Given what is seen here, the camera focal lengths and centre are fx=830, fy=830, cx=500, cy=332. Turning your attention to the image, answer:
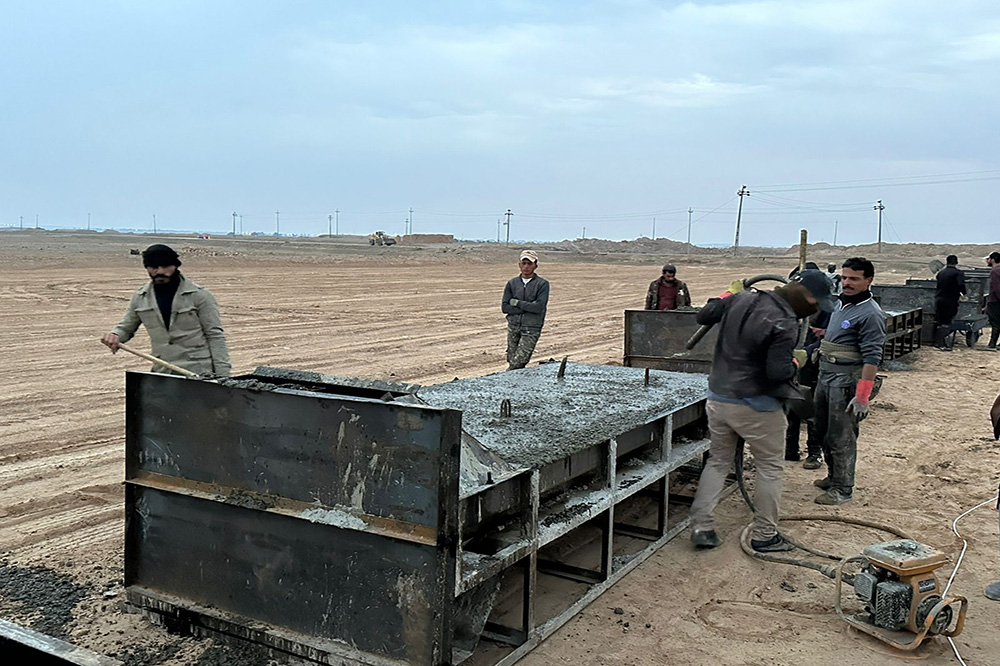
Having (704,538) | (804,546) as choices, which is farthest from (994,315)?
Answer: (704,538)

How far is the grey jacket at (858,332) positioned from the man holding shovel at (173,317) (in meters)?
4.38

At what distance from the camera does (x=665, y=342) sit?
827cm

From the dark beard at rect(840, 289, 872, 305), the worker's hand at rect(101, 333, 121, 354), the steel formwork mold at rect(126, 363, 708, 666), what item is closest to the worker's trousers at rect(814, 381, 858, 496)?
the dark beard at rect(840, 289, 872, 305)

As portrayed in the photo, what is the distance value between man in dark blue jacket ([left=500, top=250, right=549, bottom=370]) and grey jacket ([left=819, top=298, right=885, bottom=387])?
9.48 feet

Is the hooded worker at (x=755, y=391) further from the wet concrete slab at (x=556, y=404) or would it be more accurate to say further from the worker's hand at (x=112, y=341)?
the worker's hand at (x=112, y=341)

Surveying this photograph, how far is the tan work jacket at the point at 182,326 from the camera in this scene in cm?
523

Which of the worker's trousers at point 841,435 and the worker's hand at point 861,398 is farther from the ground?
the worker's hand at point 861,398

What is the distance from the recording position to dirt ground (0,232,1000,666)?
4121mm

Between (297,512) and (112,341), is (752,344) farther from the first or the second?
(112,341)

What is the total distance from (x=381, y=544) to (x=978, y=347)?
15713 mm

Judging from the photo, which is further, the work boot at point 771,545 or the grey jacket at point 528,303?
the grey jacket at point 528,303

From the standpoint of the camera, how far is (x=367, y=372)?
37.5ft

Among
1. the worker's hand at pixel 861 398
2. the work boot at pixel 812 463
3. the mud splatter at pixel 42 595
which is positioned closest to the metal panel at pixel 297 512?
the mud splatter at pixel 42 595

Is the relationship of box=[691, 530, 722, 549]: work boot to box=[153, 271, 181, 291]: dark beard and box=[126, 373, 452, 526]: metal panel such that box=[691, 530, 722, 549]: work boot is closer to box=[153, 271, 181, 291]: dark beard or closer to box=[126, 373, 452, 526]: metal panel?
box=[126, 373, 452, 526]: metal panel
